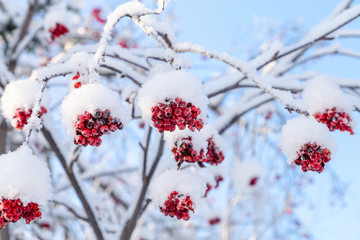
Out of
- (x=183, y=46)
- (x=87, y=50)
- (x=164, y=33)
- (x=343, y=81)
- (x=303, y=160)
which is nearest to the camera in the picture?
(x=303, y=160)

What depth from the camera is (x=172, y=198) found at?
1.46 m

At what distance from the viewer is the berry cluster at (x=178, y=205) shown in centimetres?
145

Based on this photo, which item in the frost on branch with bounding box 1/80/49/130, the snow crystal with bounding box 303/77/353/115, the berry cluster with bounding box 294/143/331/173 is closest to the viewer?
the berry cluster with bounding box 294/143/331/173

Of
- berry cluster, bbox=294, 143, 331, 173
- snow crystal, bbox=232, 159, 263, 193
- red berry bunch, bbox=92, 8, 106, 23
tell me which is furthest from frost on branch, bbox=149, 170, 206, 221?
red berry bunch, bbox=92, 8, 106, 23

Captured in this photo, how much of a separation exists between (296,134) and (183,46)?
0.68 meters

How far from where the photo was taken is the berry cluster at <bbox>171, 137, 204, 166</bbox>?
1.47 m

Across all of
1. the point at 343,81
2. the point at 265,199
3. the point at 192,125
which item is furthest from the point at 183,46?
the point at 265,199

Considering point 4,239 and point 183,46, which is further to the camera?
point 4,239

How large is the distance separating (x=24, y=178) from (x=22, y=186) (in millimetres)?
30

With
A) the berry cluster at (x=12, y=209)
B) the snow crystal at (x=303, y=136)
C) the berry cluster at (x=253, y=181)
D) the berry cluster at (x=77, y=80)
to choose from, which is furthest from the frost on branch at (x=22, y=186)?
the berry cluster at (x=253, y=181)

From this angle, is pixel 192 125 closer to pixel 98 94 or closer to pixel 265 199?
pixel 98 94

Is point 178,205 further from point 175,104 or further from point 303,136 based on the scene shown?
point 303,136

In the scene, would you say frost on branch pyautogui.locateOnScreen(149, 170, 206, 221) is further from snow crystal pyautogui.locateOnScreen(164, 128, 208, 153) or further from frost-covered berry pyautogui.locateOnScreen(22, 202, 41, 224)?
frost-covered berry pyautogui.locateOnScreen(22, 202, 41, 224)

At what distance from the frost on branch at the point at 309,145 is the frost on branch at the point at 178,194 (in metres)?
0.40
